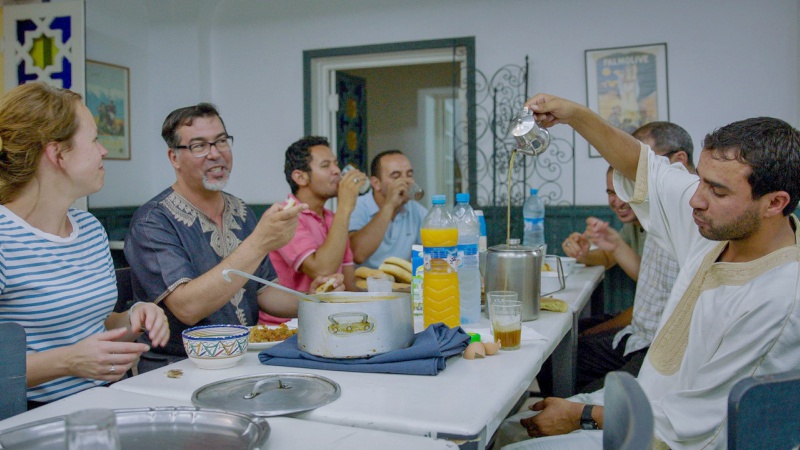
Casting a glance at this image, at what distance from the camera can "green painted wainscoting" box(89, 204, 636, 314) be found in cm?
416

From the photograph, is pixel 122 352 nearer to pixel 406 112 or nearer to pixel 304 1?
pixel 304 1

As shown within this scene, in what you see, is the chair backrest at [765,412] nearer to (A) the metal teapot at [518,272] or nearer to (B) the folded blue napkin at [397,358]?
(B) the folded blue napkin at [397,358]

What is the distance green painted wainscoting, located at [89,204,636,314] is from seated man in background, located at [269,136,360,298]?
1.82 m

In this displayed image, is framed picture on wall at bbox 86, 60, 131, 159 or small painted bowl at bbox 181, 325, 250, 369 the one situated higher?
framed picture on wall at bbox 86, 60, 131, 159

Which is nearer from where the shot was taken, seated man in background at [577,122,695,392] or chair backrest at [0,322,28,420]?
chair backrest at [0,322,28,420]

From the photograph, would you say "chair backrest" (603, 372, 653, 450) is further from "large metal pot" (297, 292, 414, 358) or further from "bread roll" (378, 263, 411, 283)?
"bread roll" (378, 263, 411, 283)

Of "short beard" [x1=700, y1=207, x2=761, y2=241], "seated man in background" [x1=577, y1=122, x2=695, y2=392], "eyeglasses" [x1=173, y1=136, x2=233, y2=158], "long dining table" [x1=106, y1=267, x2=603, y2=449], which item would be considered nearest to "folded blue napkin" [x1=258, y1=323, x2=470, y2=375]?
"long dining table" [x1=106, y1=267, x2=603, y2=449]

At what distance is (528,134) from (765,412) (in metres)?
1.19

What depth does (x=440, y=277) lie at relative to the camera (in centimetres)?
166

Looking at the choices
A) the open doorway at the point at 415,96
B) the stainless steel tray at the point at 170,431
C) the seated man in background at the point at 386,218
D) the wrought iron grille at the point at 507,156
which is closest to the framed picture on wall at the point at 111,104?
the open doorway at the point at 415,96

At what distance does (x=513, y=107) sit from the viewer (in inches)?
182

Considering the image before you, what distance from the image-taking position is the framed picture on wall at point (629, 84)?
170 inches

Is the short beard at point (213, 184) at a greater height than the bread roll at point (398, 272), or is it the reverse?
the short beard at point (213, 184)

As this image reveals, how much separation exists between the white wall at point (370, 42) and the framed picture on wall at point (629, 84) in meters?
0.06
